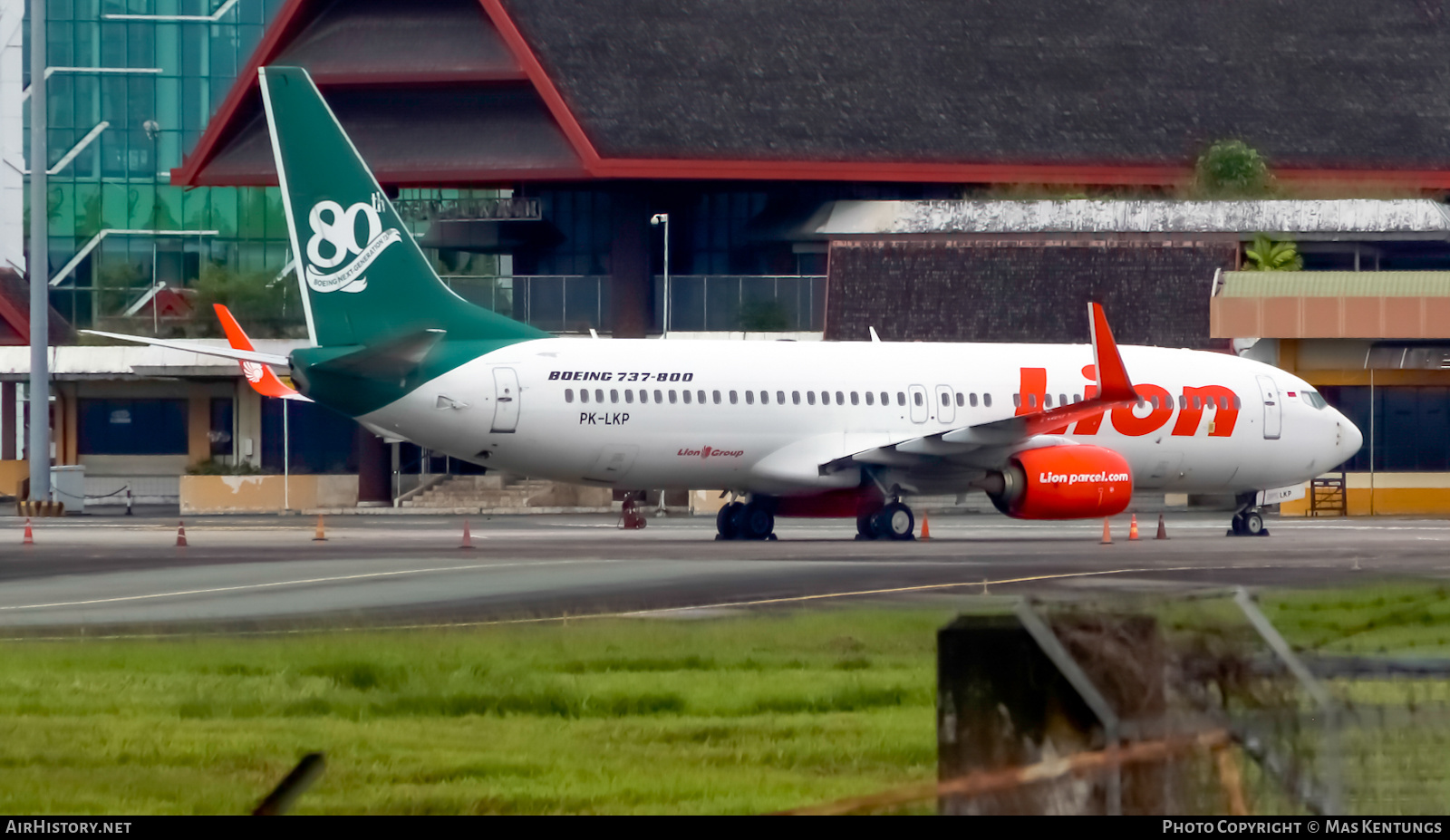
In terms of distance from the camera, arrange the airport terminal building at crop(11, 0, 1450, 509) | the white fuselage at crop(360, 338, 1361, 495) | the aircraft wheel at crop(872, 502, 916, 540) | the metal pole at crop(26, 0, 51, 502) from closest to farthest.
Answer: the white fuselage at crop(360, 338, 1361, 495) < the aircraft wheel at crop(872, 502, 916, 540) < the metal pole at crop(26, 0, 51, 502) < the airport terminal building at crop(11, 0, 1450, 509)

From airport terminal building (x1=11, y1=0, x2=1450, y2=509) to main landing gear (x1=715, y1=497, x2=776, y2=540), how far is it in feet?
60.6

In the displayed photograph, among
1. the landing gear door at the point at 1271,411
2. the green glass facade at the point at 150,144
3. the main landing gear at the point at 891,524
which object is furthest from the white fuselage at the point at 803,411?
the green glass facade at the point at 150,144

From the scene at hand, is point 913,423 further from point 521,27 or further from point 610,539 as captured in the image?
point 521,27

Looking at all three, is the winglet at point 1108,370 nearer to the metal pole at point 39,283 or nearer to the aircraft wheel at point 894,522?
the aircraft wheel at point 894,522

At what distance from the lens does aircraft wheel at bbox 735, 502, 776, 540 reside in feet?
98.7

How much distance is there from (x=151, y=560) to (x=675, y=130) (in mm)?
28561

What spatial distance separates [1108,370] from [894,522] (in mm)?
4438

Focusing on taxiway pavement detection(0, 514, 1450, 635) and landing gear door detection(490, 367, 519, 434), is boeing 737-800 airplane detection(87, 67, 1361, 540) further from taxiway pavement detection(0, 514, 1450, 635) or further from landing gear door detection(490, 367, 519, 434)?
taxiway pavement detection(0, 514, 1450, 635)

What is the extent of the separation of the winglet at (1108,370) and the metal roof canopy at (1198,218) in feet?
77.3

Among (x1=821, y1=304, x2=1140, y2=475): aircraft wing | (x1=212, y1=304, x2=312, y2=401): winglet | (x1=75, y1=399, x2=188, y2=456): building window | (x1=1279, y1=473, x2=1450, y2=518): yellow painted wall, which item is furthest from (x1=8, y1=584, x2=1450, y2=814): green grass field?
(x1=75, y1=399, x2=188, y2=456): building window

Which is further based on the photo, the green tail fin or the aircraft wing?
the green tail fin

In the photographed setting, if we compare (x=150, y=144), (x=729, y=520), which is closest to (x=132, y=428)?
(x=729, y=520)

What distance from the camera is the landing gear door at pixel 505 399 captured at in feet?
87.7
